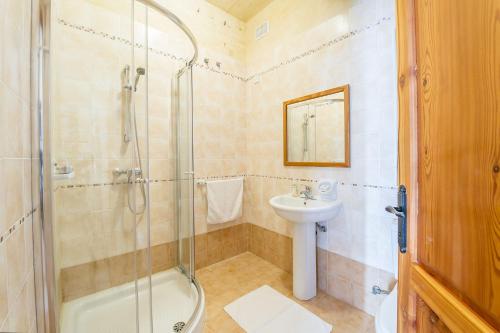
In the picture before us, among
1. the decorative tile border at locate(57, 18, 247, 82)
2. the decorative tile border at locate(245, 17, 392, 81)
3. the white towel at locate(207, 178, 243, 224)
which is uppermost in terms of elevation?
the decorative tile border at locate(245, 17, 392, 81)

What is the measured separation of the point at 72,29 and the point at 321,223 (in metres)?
2.25

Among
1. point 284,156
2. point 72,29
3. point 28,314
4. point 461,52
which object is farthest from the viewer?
point 284,156

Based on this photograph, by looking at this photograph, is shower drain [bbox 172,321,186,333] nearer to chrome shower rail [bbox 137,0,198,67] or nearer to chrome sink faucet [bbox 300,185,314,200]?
chrome sink faucet [bbox 300,185,314,200]

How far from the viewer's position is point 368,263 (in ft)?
5.30

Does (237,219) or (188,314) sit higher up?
(237,219)

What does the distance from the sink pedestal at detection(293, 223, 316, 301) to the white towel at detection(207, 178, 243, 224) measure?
831mm

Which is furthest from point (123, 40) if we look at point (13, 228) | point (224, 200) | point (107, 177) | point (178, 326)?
point (178, 326)

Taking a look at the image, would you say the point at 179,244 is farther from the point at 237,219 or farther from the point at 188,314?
the point at 237,219

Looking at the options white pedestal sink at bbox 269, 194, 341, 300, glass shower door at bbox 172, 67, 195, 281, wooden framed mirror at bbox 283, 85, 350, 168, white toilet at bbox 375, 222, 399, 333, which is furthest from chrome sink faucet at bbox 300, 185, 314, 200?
glass shower door at bbox 172, 67, 195, 281

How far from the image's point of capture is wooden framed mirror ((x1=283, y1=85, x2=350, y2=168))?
1.74 meters

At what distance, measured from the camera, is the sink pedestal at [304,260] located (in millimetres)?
1779

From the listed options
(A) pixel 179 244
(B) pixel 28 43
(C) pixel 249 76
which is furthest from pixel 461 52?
(C) pixel 249 76

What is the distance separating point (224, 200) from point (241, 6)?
2.12 meters

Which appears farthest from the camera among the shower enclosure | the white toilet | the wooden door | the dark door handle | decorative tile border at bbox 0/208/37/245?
the shower enclosure
